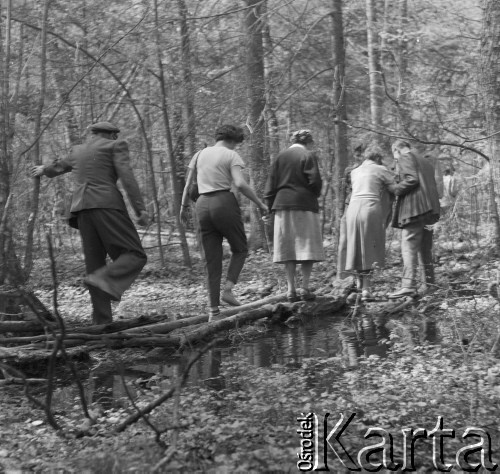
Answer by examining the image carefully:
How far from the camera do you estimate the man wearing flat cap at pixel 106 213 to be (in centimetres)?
729

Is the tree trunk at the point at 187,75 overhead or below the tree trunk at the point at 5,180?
overhead

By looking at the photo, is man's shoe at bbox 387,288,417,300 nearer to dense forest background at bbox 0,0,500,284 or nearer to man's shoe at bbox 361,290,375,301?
man's shoe at bbox 361,290,375,301

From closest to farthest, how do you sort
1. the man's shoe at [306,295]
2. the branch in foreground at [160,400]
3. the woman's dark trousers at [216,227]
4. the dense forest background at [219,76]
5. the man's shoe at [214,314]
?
the branch in foreground at [160,400] → the man's shoe at [214,314] → the woman's dark trousers at [216,227] → the man's shoe at [306,295] → the dense forest background at [219,76]

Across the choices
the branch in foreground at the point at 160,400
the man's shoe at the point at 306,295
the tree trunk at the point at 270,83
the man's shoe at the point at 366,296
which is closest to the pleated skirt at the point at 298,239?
the man's shoe at the point at 306,295

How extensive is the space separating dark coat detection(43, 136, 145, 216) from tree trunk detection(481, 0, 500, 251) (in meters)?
3.32

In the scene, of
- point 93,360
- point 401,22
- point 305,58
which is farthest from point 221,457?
point 401,22

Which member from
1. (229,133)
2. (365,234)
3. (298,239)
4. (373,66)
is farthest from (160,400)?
(373,66)

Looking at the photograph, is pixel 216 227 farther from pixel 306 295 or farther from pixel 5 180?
pixel 5 180

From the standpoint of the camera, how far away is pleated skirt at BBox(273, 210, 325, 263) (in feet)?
30.0

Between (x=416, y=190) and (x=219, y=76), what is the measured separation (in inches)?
226

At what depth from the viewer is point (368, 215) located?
9828 millimetres

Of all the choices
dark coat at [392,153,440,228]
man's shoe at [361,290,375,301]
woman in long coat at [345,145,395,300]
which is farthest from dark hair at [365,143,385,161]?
man's shoe at [361,290,375,301]

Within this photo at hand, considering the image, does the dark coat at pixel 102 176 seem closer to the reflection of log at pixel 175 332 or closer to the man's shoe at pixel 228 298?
the reflection of log at pixel 175 332

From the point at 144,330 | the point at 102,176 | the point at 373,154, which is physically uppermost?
the point at 373,154
